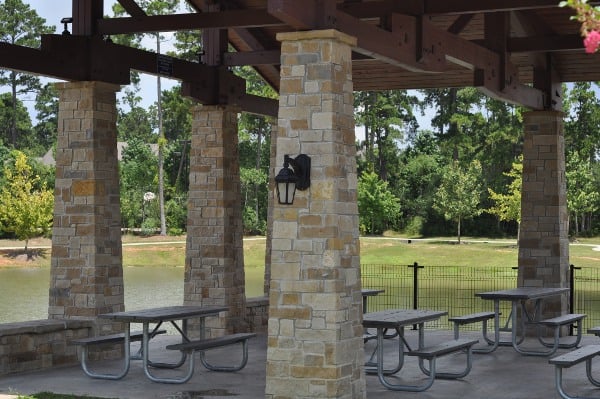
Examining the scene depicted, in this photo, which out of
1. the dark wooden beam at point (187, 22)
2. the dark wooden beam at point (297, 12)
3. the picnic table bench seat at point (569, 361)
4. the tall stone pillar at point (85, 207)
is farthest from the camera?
the tall stone pillar at point (85, 207)

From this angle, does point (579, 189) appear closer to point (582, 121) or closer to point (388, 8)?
point (582, 121)

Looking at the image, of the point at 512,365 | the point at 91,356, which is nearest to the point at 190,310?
the point at 91,356

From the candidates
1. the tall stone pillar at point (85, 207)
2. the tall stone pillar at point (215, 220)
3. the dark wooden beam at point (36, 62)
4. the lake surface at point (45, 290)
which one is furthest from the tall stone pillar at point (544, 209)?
the lake surface at point (45, 290)

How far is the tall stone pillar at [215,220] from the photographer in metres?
15.8

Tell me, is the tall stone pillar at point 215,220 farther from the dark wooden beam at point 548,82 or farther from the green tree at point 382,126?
the green tree at point 382,126

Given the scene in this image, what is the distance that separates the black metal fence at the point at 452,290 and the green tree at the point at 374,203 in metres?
6.84

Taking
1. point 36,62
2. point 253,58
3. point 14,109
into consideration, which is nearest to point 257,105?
point 253,58

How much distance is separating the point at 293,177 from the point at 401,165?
46.4 m

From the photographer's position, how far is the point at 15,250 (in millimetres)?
46656

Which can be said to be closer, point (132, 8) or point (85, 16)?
point (85, 16)

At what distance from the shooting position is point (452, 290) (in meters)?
33.1

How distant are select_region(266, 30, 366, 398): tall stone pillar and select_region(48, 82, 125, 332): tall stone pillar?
159 inches

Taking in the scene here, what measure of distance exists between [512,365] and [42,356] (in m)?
5.44

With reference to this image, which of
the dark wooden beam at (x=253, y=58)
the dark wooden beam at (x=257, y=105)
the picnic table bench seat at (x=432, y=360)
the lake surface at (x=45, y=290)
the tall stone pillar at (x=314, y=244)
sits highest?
the dark wooden beam at (x=253, y=58)
